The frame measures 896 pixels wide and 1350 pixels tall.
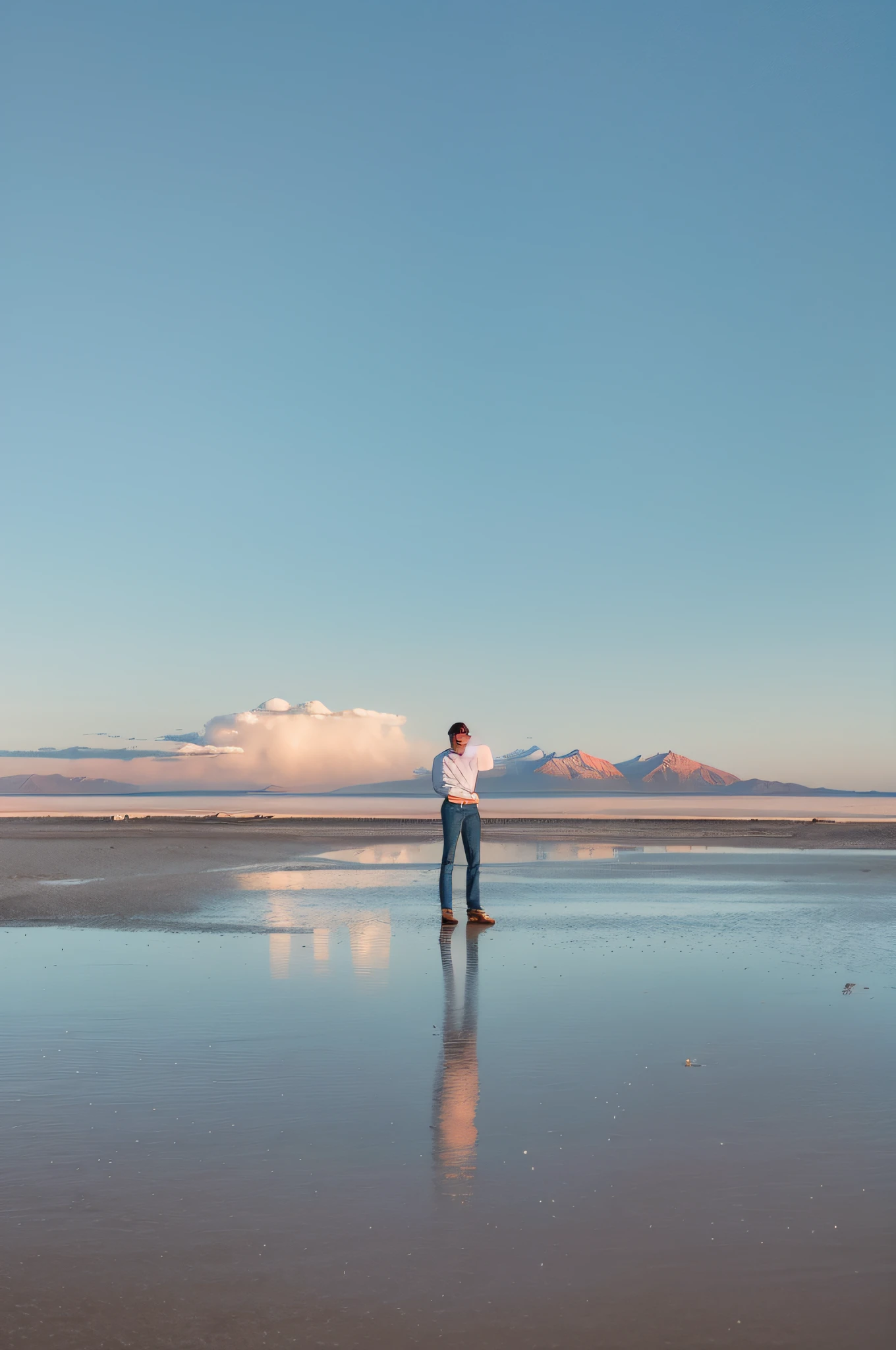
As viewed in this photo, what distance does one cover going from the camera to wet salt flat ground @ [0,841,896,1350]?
301 cm

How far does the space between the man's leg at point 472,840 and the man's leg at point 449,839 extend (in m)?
0.08

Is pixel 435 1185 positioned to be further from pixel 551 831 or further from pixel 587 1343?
pixel 551 831

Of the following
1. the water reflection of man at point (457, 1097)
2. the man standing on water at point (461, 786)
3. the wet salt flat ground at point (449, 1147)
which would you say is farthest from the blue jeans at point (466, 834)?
the water reflection of man at point (457, 1097)

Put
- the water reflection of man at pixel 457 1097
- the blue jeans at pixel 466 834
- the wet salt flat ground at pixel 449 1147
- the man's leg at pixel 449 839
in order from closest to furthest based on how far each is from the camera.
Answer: the wet salt flat ground at pixel 449 1147 < the water reflection of man at pixel 457 1097 < the man's leg at pixel 449 839 < the blue jeans at pixel 466 834

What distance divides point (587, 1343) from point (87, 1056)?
12.5 feet

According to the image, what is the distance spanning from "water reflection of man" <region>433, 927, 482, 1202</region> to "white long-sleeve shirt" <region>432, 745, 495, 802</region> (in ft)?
15.2

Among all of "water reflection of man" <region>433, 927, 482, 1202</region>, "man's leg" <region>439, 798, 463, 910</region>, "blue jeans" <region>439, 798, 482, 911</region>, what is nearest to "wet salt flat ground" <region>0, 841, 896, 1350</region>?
"water reflection of man" <region>433, 927, 482, 1202</region>

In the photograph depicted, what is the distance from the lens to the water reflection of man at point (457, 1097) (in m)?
4.04

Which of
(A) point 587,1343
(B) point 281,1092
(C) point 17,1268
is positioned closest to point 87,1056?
(B) point 281,1092

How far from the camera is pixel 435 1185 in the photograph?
389 centimetres

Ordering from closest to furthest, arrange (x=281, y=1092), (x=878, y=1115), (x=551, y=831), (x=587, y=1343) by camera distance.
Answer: (x=587, y=1343) < (x=878, y=1115) < (x=281, y=1092) < (x=551, y=831)

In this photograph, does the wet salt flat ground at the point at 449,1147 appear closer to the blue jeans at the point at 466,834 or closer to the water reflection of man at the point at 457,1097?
the water reflection of man at the point at 457,1097

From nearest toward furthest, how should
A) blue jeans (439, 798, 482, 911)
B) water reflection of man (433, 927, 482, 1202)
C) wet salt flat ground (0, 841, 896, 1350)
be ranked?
wet salt flat ground (0, 841, 896, 1350), water reflection of man (433, 927, 482, 1202), blue jeans (439, 798, 482, 911)

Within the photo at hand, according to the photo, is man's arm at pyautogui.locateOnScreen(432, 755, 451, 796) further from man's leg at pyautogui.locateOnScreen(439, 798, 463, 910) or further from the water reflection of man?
the water reflection of man
